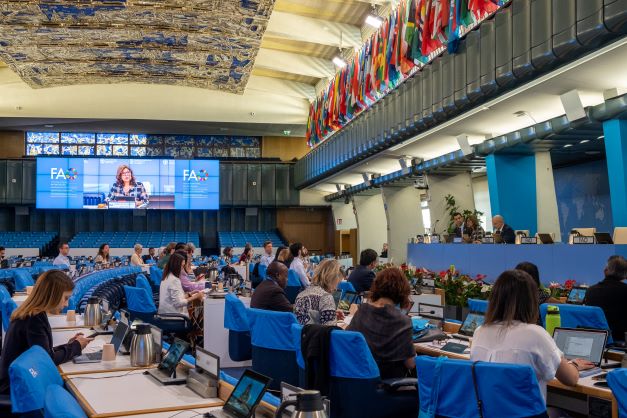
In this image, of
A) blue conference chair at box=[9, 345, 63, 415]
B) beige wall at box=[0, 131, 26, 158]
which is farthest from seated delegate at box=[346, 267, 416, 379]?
beige wall at box=[0, 131, 26, 158]

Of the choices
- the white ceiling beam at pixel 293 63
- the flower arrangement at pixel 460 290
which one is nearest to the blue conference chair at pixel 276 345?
the flower arrangement at pixel 460 290

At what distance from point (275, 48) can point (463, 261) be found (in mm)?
16288

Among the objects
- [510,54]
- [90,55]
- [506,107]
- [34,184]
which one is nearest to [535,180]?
[506,107]

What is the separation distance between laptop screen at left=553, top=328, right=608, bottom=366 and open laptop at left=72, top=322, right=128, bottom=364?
9.40ft

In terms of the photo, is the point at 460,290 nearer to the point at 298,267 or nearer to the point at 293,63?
the point at 298,267

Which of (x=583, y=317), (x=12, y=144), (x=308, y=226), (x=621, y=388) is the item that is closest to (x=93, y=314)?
(x=583, y=317)

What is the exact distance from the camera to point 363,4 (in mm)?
21297

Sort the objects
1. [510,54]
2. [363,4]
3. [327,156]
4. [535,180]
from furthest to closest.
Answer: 1. [327,156]
2. [363,4]
3. [535,180]
4. [510,54]

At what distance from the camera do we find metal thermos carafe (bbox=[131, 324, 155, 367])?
14.5ft

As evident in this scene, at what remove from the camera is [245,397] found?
2.97 m

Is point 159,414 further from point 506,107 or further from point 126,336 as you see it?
point 506,107

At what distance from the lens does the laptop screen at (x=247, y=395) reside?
2857mm

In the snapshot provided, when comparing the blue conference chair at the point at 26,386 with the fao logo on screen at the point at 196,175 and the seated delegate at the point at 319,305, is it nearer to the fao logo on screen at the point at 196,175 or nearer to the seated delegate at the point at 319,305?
the seated delegate at the point at 319,305

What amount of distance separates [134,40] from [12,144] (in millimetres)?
13924
